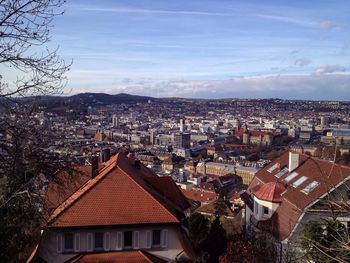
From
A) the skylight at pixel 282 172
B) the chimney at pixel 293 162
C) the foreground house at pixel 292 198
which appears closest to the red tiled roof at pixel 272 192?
the foreground house at pixel 292 198

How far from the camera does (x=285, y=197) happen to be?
62.8 feet

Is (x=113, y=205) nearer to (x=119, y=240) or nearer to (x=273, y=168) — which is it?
(x=119, y=240)

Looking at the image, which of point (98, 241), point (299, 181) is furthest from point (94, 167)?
point (299, 181)

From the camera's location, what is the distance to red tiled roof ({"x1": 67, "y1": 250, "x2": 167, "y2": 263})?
16.2 metres

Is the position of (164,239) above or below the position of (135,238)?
below

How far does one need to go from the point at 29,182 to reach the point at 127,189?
30.0 feet

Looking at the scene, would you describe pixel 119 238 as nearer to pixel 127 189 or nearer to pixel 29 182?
pixel 127 189

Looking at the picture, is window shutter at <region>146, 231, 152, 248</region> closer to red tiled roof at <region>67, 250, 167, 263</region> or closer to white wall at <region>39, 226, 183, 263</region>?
white wall at <region>39, 226, 183, 263</region>

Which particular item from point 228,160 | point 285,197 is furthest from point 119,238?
point 228,160

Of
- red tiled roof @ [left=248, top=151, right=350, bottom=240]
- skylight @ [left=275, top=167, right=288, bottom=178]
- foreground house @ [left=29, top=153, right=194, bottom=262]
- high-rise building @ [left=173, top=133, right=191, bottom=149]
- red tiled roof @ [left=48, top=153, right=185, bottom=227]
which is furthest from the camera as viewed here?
high-rise building @ [left=173, top=133, right=191, bottom=149]

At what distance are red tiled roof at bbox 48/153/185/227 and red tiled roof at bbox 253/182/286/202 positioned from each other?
4.71 metres

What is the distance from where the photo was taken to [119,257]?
16.4 m

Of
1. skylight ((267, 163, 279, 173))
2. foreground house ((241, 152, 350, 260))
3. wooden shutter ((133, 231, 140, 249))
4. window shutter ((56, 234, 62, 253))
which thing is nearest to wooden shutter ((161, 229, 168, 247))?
wooden shutter ((133, 231, 140, 249))

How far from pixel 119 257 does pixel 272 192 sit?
7.54 m
